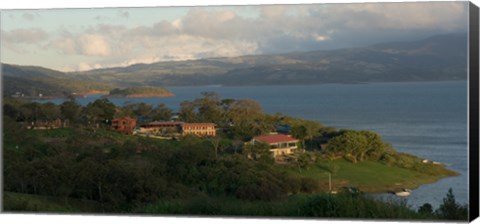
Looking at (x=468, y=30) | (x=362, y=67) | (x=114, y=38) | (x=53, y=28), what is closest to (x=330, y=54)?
(x=362, y=67)

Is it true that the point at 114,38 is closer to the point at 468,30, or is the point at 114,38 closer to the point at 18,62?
the point at 18,62

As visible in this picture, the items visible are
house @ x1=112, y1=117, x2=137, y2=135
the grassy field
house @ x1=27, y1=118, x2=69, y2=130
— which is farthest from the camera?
house @ x1=27, y1=118, x2=69, y2=130

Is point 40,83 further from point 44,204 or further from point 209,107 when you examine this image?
point 209,107

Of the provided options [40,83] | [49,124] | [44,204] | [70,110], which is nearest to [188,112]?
[70,110]

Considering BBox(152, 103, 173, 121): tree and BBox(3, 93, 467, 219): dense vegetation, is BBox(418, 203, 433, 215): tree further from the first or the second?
BBox(152, 103, 173, 121): tree

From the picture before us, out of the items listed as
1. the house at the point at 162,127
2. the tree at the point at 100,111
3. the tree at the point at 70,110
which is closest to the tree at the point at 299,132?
the house at the point at 162,127

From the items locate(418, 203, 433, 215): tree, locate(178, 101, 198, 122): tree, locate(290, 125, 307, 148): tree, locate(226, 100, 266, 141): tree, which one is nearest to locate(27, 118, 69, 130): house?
locate(178, 101, 198, 122): tree

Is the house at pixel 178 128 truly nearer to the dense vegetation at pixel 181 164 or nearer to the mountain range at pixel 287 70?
the dense vegetation at pixel 181 164
